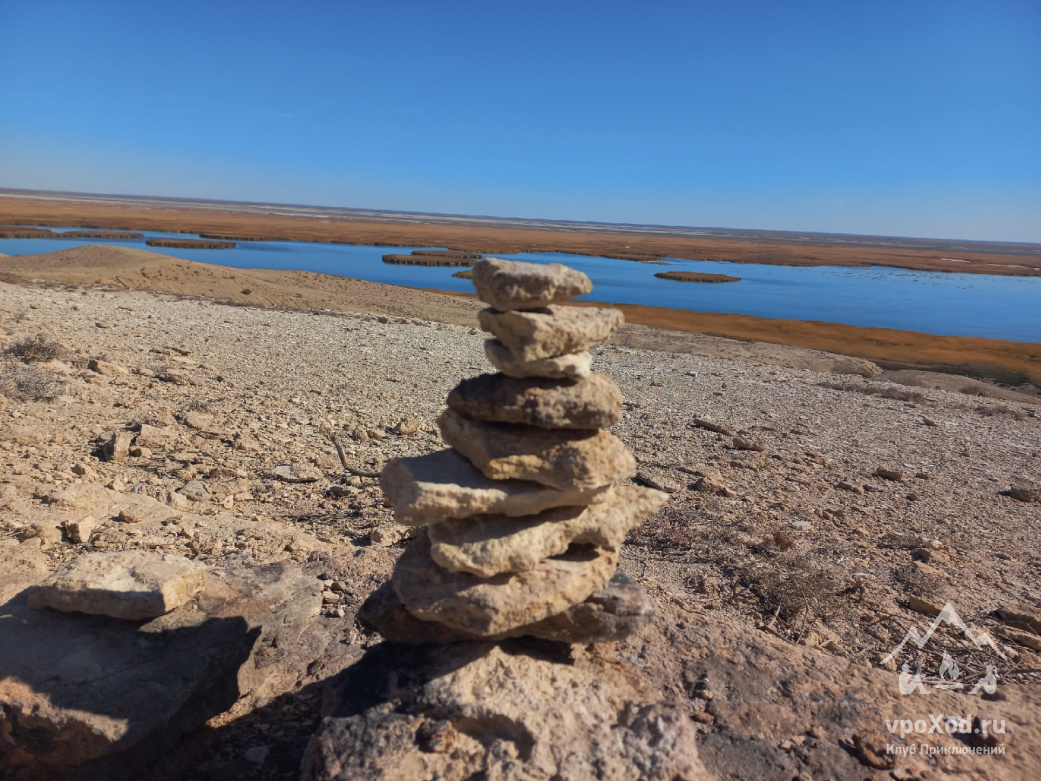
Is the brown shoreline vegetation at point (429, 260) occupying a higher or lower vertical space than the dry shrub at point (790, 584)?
higher

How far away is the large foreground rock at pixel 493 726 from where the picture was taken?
370 cm

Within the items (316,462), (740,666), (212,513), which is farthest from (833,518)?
(212,513)

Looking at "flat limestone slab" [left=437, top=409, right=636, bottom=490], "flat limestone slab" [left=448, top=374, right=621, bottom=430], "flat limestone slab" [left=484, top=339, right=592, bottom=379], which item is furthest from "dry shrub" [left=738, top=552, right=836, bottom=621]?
"flat limestone slab" [left=484, top=339, right=592, bottom=379]

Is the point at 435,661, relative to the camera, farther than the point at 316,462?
No

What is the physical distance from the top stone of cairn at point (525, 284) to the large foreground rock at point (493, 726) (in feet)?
7.48

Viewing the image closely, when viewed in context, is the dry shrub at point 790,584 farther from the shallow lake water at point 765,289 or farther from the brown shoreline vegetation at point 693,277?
the brown shoreline vegetation at point 693,277

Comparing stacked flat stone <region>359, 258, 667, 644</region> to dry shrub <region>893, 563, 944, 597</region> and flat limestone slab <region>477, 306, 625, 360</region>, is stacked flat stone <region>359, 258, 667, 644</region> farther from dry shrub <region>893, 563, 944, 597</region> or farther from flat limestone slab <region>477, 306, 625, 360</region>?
dry shrub <region>893, 563, 944, 597</region>

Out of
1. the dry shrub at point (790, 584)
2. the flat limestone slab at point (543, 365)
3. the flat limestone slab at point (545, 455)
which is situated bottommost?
the dry shrub at point (790, 584)

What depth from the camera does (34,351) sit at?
37.3 ft

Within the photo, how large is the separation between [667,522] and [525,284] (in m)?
5.18

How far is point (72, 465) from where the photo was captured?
7.97m

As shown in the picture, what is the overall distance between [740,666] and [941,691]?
1.62 meters

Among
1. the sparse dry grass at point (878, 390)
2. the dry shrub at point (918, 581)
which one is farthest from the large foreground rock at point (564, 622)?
the sparse dry grass at point (878, 390)

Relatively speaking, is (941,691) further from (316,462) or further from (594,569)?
(316,462)
